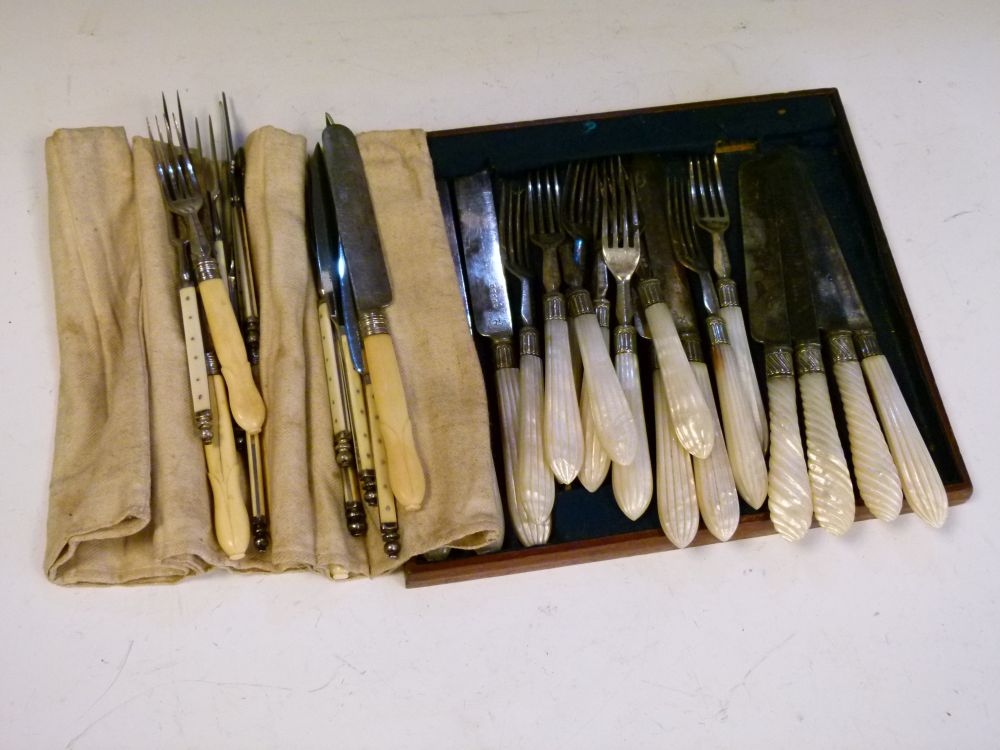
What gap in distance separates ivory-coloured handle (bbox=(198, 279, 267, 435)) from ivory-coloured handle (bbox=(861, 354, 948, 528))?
763 mm

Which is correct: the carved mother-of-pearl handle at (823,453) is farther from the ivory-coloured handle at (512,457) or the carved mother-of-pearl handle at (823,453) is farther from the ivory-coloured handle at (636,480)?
the ivory-coloured handle at (512,457)

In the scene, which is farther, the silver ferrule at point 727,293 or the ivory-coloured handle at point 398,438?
the silver ferrule at point 727,293

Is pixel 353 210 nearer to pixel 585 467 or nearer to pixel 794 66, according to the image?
pixel 585 467

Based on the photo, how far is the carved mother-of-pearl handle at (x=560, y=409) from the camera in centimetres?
105

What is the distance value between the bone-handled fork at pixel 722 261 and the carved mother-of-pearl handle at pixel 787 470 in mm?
20

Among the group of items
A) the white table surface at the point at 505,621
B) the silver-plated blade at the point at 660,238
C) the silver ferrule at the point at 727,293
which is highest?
the silver-plated blade at the point at 660,238

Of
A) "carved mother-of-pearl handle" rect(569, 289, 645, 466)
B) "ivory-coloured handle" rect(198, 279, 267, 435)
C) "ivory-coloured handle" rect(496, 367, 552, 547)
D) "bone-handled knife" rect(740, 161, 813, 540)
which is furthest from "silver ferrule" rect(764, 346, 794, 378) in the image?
"ivory-coloured handle" rect(198, 279, 267, 435)

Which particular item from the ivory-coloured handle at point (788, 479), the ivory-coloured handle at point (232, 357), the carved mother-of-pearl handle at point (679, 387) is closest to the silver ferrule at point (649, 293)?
the carved mother-of-pearl handle at point (679, 387)

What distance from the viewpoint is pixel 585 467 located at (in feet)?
3.54

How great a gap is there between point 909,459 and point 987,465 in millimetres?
163

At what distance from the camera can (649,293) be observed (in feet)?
3.79

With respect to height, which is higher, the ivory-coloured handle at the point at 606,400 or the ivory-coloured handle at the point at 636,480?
the ivory-coloured handle at the point at 606,400

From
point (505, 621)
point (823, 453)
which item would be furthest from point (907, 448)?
point (505, 621)

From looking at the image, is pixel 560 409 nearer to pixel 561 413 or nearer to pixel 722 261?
pixel 561 413
